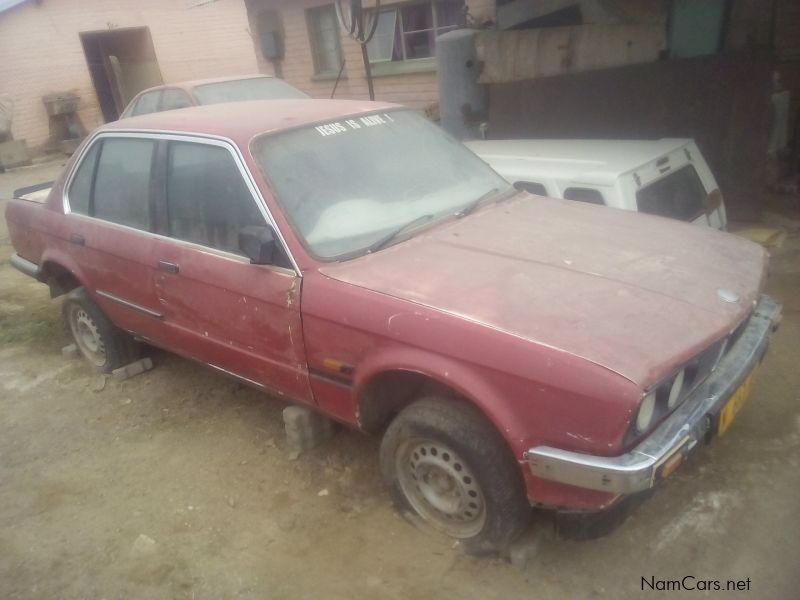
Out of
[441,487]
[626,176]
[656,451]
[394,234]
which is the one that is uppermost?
[394,234]

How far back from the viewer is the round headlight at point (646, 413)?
83.8 inches

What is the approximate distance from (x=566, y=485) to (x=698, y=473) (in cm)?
116

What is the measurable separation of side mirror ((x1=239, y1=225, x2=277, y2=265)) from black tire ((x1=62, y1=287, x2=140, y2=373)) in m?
2.02

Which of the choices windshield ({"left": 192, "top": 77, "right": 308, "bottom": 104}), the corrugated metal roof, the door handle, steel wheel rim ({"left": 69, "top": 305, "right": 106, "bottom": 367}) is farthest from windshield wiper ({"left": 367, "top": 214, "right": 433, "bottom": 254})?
the corrugated metal roof

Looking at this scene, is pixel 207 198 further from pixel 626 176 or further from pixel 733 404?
pixel 733 404

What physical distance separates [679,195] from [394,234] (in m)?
2.30

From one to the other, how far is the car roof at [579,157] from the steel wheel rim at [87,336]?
3031 millimetres

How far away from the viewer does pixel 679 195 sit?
167 inches

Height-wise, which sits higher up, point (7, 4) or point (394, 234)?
point (7, 4)

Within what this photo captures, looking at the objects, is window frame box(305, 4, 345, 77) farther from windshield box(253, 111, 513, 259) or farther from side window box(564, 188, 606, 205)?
windshield box(253, 111, 513, 259)

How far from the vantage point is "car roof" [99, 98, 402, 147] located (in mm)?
3172

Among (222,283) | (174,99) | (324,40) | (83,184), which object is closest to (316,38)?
(324,40)

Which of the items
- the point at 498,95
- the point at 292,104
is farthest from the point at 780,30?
the point at 292,104

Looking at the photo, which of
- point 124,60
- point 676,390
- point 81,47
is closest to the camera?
point 676,390
